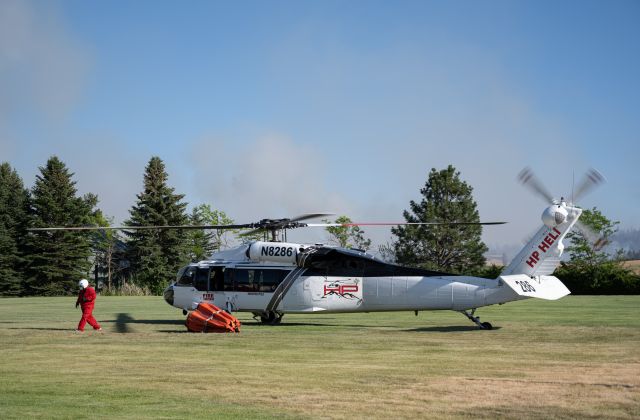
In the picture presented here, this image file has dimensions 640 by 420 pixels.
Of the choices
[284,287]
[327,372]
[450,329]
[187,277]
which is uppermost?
[187,277]

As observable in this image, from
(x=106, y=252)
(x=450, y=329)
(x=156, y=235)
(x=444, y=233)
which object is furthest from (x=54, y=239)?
(x=450, y=329)

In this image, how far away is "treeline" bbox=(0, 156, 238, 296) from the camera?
7662 centimetres

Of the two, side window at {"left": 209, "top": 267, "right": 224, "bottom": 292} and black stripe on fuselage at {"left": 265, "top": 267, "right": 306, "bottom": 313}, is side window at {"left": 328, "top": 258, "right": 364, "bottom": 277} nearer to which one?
black stripe on fuselage at {"left": 265, "top": 267, "right": 306, "bottom": 313}

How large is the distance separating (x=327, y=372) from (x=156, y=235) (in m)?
69.0

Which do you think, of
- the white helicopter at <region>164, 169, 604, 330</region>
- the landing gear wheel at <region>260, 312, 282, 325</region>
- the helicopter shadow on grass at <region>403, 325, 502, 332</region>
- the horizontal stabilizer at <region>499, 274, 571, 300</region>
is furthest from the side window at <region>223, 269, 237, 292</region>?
the horizontal stabilizer at <region>499, 274, 571, 300</region>

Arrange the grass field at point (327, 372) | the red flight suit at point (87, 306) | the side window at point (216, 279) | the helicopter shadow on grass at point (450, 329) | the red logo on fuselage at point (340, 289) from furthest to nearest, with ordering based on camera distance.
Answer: the side window at point (216, 279) → the red logo on fuselage at point (340, 289) → the red flight suit at point (87, 306) → the helicopter shadow on grass at point (450, 329) → the grass field at point (327, 372)

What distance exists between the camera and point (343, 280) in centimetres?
2633

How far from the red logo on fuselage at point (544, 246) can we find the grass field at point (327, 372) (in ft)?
6.84

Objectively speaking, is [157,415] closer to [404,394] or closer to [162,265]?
[404,394]

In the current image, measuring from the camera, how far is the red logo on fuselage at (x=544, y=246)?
2297cm

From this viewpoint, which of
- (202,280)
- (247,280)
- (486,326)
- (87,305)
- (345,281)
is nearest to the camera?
(486,326)

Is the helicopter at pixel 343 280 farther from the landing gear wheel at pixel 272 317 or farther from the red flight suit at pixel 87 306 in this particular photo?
the red flight suit at pixel 87 306

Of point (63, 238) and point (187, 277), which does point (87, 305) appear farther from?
point (63, 238)

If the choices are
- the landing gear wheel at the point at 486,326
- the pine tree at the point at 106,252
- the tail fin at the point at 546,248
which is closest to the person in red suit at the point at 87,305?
the landing gear wheel at the point at 486,326
